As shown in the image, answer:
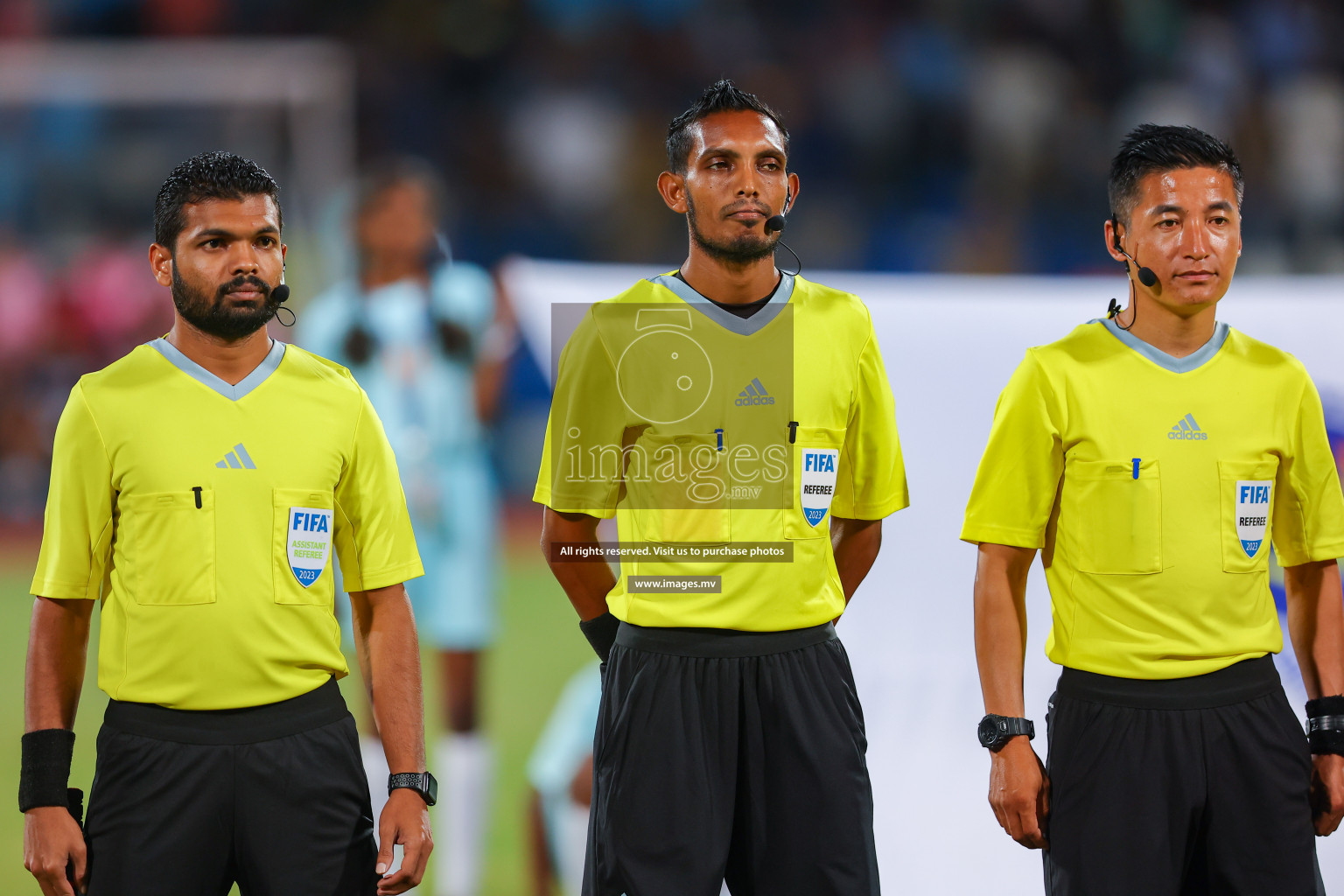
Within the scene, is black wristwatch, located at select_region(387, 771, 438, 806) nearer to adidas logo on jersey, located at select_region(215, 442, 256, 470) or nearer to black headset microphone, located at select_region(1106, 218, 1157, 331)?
adidas logo on jersey, located at select_region(215, 442, 256, 470)

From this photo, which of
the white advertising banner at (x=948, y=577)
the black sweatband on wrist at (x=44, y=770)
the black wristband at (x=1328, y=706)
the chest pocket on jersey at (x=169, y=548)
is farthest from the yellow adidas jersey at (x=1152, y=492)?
the black sweatband on wrist at (x=44, y=770)

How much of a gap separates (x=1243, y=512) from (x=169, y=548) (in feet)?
6.22

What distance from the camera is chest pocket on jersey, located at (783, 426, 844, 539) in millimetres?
2469

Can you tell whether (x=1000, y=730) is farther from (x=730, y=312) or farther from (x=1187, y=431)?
(x=730, y=312)

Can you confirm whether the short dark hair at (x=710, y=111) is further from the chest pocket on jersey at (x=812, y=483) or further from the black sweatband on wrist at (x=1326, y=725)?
the black sweatband on wrist at (x=1326, y=725)

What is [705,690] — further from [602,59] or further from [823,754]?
[602,59]

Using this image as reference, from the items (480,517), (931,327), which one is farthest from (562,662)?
(931,327)

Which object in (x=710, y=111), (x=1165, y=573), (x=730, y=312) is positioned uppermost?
(x=710, y=111)

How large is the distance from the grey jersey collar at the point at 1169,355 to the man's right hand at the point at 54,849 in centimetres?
203

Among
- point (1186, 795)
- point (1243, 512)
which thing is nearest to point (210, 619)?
point (1186, 795)

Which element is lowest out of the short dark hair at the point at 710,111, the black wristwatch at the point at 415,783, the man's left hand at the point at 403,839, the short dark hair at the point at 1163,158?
the man's left hand at the point at 403,839

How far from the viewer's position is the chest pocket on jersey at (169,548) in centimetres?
222

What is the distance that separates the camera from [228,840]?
7.22 feet

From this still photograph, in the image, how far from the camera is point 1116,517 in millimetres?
2418
